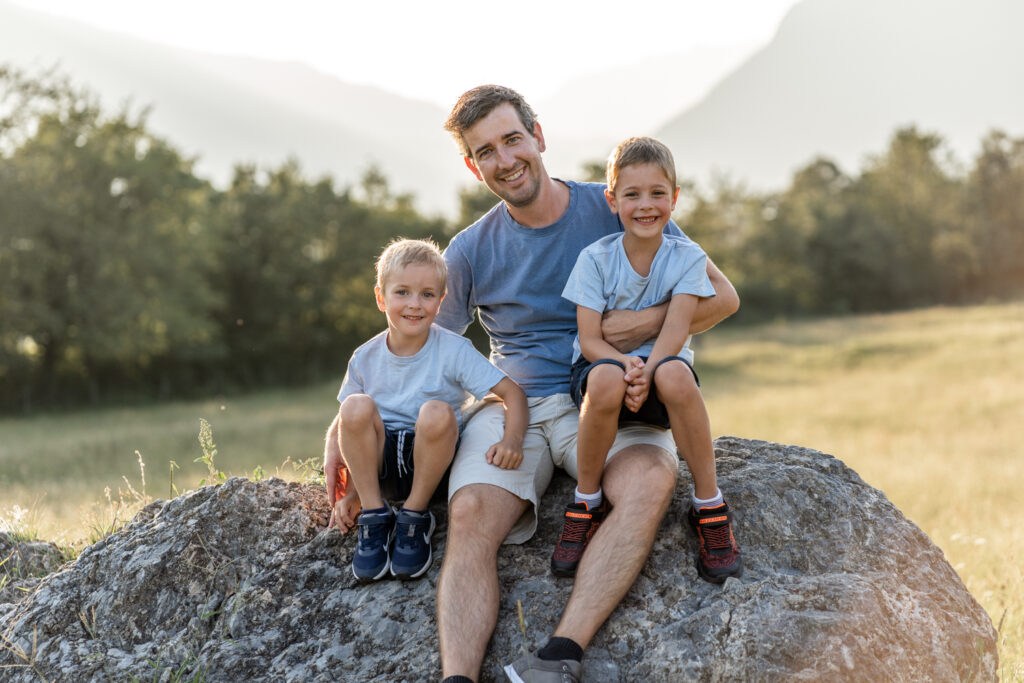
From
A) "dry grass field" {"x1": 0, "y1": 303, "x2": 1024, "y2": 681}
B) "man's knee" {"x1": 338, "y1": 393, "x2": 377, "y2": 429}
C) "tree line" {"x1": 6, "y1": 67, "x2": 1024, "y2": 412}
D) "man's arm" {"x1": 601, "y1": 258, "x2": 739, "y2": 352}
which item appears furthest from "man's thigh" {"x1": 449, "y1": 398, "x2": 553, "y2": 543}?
"tree line" {"x1": 6, "y1": 67, "x2": 1024, "y2": 412}

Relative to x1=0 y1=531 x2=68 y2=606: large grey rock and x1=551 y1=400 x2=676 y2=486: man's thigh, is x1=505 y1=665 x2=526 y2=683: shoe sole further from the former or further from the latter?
x1=0 y1=531 x2=68 y2=606: large grey rock

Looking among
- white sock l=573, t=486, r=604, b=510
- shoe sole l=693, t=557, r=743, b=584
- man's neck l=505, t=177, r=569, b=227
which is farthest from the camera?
man's neck l=505, t=177, r=569, b=227

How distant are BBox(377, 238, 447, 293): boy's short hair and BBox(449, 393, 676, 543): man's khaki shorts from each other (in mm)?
697

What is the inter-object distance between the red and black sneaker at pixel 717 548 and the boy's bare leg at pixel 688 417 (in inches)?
3.2

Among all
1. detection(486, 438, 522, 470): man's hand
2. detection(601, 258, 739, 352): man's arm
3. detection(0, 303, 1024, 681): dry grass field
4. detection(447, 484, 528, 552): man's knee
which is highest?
detection(601, 258, 739, 352): man's arm

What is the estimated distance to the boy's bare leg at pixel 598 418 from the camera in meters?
3.48

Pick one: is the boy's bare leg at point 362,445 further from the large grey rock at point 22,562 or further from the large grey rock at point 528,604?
the large grey rock at point 22,562

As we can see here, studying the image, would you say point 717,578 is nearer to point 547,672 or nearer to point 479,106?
point 547,672

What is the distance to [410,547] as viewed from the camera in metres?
3.68

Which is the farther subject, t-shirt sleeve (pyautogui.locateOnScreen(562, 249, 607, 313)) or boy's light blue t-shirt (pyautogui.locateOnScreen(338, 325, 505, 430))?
boy's light blue t-shirt (pyautogui.locateOnScreen(338, 325, 505, 430))

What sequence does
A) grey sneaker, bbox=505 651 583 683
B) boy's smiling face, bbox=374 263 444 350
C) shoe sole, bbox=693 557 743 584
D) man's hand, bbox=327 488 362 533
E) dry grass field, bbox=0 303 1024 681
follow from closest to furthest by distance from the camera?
1. grey sneaker, bbox=505 651 583 683
2. shoe sole, bbox=693 557 743 584
3. man's hand, bbox=327 488 362 533
4. boy's smiling face, bbox=374 263 444 350
5. dry grass field, bbox=0 303 1024 681

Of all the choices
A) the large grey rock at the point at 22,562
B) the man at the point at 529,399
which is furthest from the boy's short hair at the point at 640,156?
the large grey rock at the point at 22,562

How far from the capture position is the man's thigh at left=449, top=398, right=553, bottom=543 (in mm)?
3779

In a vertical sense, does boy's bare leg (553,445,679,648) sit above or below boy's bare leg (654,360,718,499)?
below
